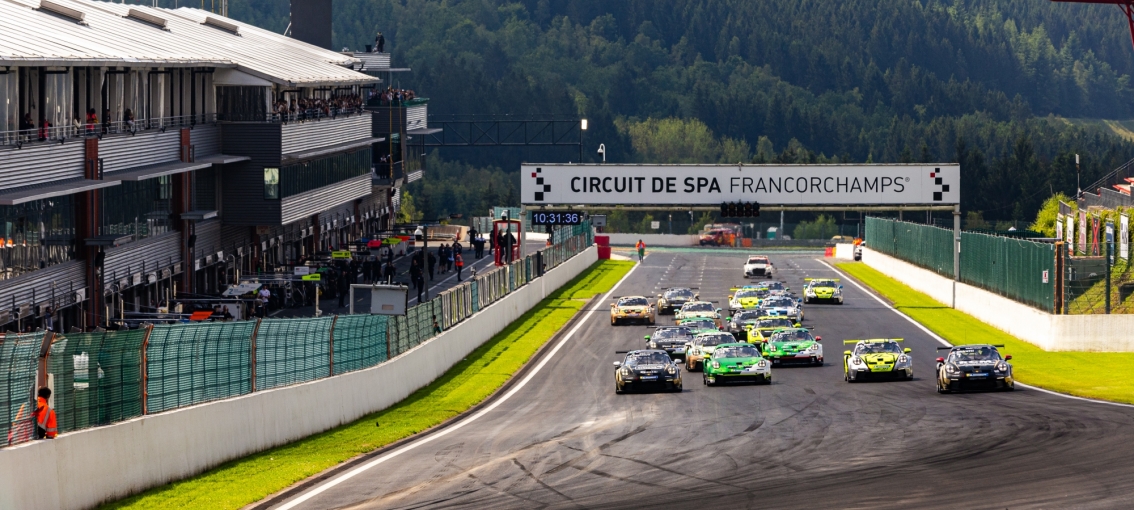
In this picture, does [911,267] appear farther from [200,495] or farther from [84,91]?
[200,495]

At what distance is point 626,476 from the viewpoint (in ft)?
81.0

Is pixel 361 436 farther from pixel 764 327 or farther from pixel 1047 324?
pixel 1047 324

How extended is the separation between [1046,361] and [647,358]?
13573 millimetres

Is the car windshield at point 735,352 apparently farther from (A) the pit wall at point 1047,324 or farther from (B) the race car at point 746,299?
(B) the race car at point 746,299

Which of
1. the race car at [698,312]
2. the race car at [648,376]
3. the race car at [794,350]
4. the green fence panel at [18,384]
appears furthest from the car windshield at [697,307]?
the green fence panel at [18,384]

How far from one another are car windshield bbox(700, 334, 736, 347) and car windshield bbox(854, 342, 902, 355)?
15.2ft

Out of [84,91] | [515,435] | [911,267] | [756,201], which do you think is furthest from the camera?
[911,267]

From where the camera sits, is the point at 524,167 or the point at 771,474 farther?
the point at 524,167

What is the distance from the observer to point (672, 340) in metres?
47.8

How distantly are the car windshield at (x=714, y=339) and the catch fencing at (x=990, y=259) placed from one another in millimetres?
12327

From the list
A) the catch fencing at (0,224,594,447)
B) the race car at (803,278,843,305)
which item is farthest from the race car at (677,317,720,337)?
the race car at (803,278,843,305)

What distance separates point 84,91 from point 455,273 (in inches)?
1362

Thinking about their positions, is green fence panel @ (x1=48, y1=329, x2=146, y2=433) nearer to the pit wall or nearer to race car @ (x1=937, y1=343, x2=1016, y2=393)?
race car @ (x1=937, y1=343, x2=1016, y2=393)

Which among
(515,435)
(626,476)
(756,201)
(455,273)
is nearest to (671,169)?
(756,201)
